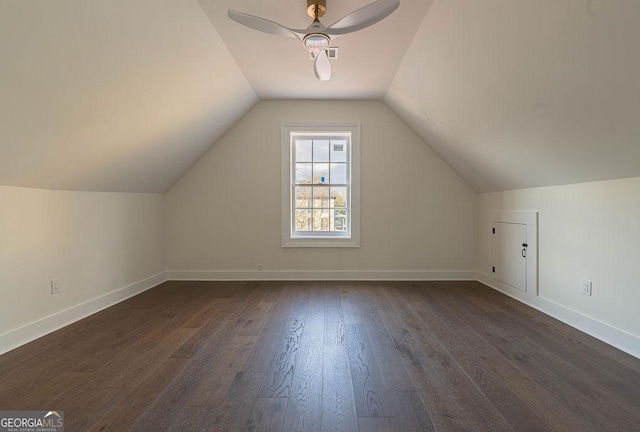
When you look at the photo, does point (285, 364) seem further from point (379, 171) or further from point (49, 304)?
point (379, 171)

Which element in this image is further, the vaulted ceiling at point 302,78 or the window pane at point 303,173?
the window pane at point 303,173

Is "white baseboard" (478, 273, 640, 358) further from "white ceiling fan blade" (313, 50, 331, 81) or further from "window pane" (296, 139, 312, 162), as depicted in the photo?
"window pane" (296, 139, 312, 162)

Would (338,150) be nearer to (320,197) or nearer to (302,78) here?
(320,197)

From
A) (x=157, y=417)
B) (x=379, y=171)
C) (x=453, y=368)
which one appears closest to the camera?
(x=157, y=417)

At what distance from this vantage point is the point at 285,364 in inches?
81.4

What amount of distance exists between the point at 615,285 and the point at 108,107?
406 cm

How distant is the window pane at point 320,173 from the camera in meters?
4.46

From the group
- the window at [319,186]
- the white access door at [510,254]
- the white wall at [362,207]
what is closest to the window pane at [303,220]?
the window at [319,186]

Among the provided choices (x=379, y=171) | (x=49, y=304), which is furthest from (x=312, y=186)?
(x=49, y=304)

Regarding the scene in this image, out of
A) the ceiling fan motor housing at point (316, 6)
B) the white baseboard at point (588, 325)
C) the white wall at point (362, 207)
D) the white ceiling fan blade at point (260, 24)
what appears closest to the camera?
the white ceiling fan blade at point (260, 24)

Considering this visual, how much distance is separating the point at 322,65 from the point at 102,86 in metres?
1.59

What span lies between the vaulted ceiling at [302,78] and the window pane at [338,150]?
2.96ft

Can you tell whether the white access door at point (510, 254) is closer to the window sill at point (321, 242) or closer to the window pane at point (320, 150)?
the window sill at point (321, 242)

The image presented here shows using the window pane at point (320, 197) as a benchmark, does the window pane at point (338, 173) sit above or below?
above
